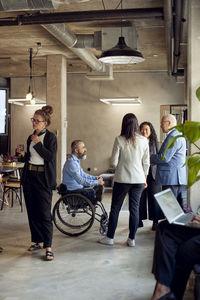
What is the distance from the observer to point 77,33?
31.6 feet

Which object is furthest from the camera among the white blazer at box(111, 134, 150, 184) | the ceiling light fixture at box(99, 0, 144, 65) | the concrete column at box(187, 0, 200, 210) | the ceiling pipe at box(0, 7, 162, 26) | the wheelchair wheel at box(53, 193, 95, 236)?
the ceiling pipe at box(0, 7, 162, 26)

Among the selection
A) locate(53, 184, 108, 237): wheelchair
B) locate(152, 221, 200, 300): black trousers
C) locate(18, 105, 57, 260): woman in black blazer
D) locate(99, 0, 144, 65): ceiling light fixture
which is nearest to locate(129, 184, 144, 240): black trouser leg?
locate(53, 184, 108, 237): wheelchair

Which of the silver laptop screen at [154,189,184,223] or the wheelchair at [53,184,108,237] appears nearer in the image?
the silver laptop screen at [154,189,184,223]

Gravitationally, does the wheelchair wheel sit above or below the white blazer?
below

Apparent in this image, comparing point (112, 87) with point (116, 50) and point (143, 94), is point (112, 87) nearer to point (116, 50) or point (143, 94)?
point (143, 94)

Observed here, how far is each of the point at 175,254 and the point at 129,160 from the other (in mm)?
2406

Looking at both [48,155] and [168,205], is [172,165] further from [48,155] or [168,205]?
[168,205]

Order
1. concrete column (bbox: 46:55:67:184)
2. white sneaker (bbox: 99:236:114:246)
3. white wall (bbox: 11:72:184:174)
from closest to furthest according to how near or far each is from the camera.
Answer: white sneaker (bbox: 99:236:114:246), concrete column (bbox: 46:55:67:184), white wall (bbox: 11:72:184:174)

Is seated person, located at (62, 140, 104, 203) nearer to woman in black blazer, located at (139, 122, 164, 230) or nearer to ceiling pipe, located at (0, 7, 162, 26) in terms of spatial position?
woman in black blazer, located at (139, 122, 164, 230)

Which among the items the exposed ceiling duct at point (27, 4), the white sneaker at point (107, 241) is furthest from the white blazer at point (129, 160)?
the exposed ceiling duct at point (27, 4)

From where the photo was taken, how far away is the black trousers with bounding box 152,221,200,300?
3.19m

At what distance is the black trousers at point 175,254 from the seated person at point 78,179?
2.77m

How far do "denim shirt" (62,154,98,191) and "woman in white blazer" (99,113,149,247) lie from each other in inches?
20.5

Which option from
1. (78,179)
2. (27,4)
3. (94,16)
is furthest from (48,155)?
(94,16)
